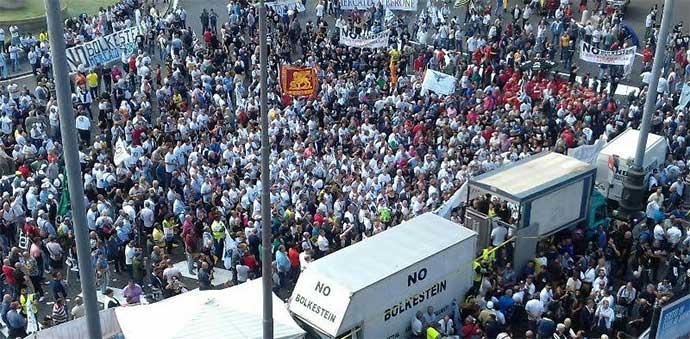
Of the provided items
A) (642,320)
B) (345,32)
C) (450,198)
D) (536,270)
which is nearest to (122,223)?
(450,198)

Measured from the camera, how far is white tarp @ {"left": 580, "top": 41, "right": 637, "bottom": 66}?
28875mm

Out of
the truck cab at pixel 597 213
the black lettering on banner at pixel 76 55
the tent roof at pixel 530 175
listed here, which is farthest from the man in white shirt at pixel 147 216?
the truck cab at pixel 597 213

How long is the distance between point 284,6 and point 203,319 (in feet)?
76.8

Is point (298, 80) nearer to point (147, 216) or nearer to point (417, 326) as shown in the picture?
point (147, 216)

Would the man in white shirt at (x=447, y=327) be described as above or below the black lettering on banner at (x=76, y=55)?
below

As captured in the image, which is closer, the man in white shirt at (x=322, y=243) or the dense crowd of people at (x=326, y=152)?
the dense crowd of people at (x=326, y=152)

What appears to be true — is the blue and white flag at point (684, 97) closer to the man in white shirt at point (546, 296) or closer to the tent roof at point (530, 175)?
the tent roof at point (530, 175)

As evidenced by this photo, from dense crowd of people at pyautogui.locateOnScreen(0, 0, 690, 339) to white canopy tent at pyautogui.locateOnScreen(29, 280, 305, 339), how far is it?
2366 mm

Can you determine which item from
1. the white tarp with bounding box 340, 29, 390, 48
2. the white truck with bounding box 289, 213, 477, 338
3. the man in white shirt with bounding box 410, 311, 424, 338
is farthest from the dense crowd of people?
the white tarp with bounding box 340, 29, 390, 48

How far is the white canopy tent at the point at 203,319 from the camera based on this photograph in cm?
1410

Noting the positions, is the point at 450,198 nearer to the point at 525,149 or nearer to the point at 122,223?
the point at 525,149

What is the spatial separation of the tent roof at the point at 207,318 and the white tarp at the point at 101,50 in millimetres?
14837

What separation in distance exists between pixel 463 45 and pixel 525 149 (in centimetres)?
1208

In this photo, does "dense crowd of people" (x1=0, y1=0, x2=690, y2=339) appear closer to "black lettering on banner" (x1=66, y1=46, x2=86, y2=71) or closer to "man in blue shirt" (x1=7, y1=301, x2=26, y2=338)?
"man in blue shirt" (x1=7, y1=301, x2=26, y2=338)
